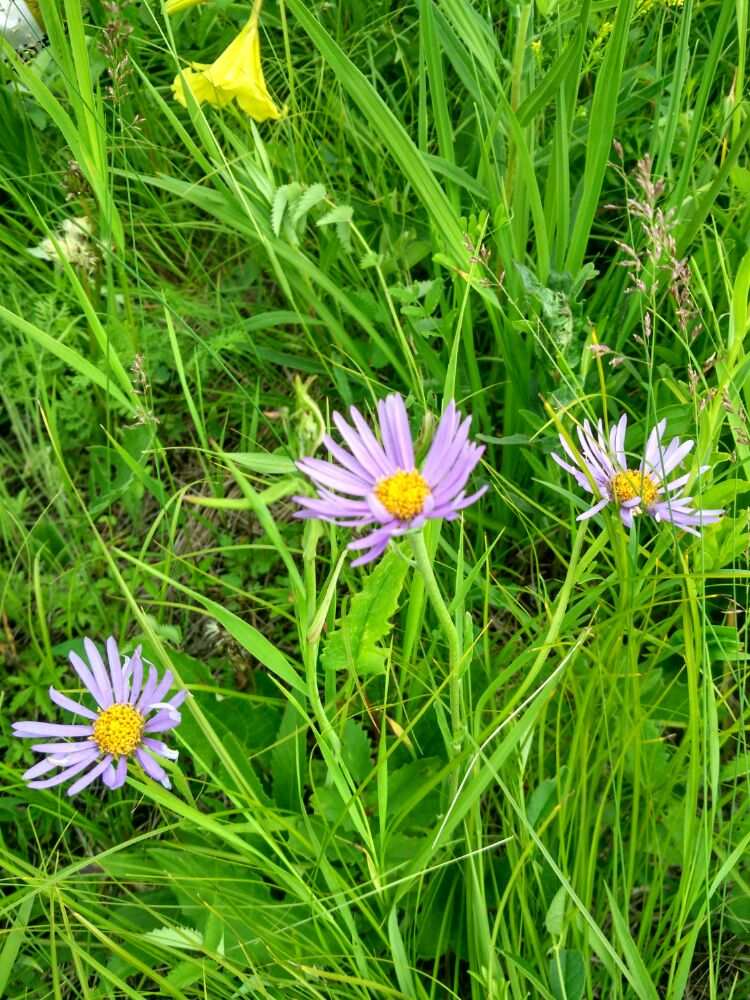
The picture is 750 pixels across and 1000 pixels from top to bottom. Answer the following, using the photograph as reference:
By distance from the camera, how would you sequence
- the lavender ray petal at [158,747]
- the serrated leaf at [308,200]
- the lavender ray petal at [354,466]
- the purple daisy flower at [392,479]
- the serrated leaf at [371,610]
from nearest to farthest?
the purple daisy flower at [392,479] → the lavender ray petal at [354,466] → the serrated leaf at [371,610] → the lavender ray petal at [158,747] → the serrated leaf at [308,200]

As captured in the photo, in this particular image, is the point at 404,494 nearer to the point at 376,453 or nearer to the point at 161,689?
the point at 376,453

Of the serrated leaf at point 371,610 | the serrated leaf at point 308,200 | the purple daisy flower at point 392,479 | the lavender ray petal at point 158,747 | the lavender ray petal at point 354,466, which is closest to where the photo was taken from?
the purple daisy flower at point 392,479

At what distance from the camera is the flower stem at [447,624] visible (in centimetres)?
68

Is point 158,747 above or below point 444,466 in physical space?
below

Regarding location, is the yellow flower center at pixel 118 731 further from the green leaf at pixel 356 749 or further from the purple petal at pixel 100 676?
the green leaf at pixel 356 749

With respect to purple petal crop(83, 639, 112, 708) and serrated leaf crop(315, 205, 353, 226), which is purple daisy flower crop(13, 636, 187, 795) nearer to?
purple petal crop(83, 639, 112, 708)

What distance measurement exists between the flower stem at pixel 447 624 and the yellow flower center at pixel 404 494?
21 mm

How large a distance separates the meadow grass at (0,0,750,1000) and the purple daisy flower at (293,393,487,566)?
0.09 feet

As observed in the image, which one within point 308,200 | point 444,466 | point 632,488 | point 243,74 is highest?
point 243,74

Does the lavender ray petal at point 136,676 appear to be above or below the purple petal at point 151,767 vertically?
above

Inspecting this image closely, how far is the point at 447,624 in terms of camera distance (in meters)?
0.76

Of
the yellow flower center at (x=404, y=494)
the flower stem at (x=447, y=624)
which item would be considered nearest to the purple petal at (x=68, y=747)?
the flower stem at (x=447, y=624)

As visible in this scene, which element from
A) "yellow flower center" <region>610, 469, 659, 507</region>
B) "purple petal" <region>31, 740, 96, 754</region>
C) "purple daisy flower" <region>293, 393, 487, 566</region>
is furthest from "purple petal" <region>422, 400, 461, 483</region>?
"purple petal" <region>31, 740, 96, 754</region>

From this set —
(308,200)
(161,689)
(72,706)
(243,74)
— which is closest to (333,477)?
(161,689)
